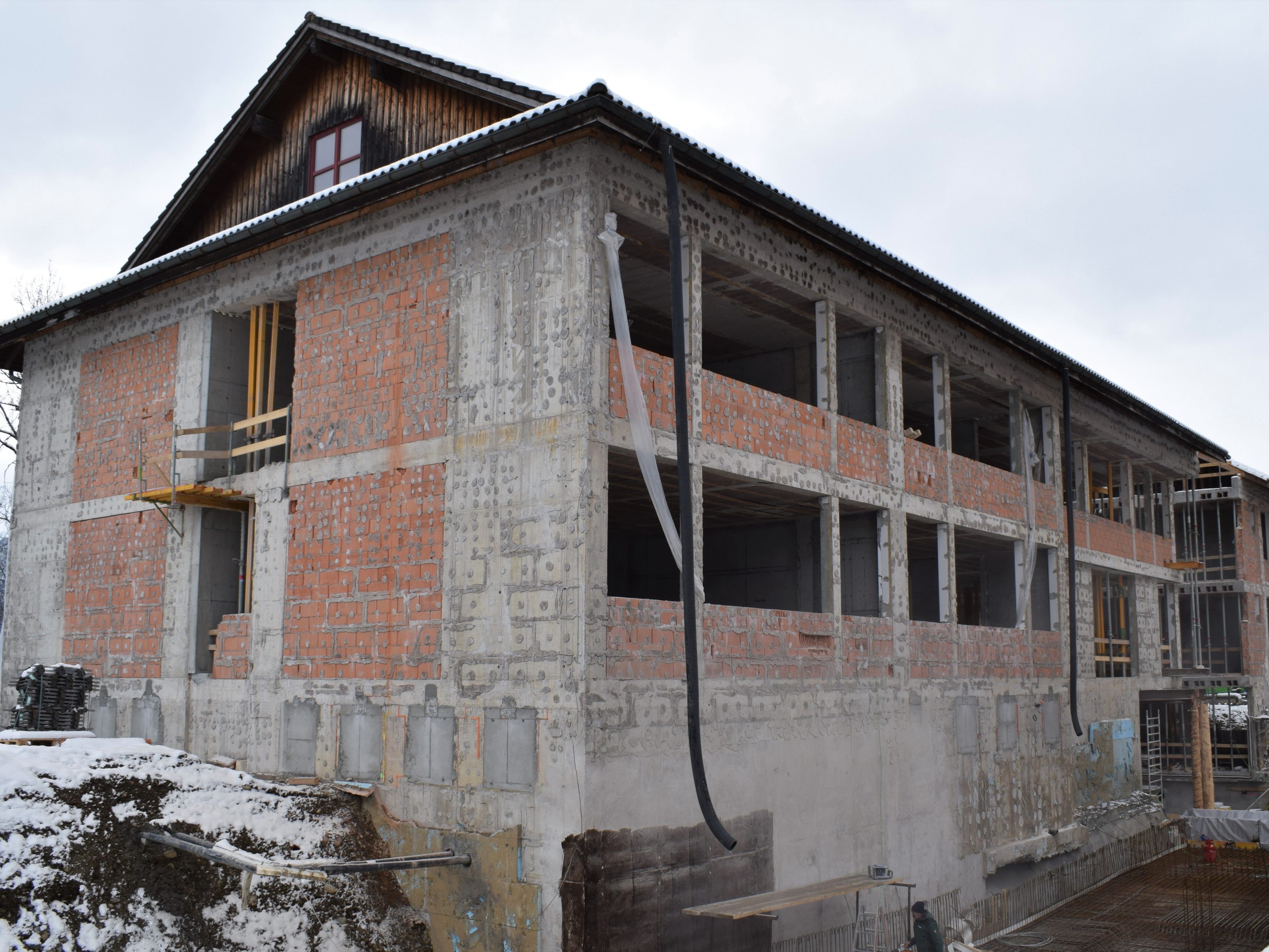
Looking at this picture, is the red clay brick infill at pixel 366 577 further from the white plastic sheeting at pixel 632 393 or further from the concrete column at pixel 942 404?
the concrete column at pixel 942 404

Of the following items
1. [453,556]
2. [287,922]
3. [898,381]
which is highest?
[898,381]

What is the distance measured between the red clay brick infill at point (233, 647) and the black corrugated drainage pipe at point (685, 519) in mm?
5999

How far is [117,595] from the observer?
16500mm

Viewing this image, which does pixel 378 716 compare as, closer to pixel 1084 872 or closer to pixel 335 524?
pixel 335 524

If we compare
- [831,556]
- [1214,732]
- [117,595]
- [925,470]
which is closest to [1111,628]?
[925,470]

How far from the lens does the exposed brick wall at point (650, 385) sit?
39.0 ft

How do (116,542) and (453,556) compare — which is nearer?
(453,556)

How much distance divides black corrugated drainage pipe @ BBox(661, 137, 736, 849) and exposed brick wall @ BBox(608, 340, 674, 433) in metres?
0.56

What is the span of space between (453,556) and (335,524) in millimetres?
2079

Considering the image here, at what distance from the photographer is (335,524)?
13.6 m

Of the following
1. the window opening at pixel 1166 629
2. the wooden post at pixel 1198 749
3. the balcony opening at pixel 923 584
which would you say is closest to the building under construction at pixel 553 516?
the balcony opening at pixel 923 584

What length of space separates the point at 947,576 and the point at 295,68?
478 inches

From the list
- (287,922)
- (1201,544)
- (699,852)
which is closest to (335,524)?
(287,922)

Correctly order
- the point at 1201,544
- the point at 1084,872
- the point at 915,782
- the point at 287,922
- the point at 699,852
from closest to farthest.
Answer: the point at 287,922 → the point at 699,852 → the point at 915,782 → the point at 1084,872 → the point at 1201,544
